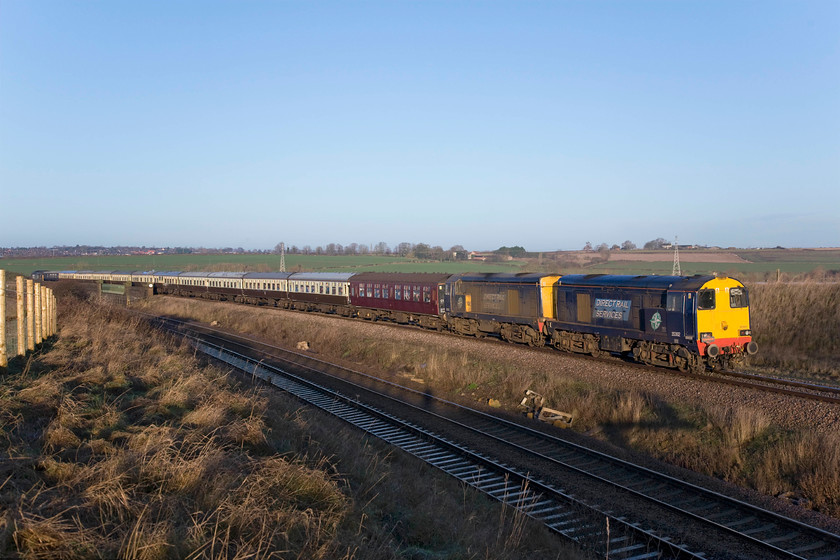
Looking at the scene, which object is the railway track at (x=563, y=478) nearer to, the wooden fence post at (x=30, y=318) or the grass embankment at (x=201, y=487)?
the grass embankment at (x=201, y=487)

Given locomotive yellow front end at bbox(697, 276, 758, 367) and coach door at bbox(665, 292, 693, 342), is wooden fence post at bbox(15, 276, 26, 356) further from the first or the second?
locomotive yellow front end at bbox(697, 276, 758, 367)

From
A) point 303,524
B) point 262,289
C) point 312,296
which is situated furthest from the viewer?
point 262,289

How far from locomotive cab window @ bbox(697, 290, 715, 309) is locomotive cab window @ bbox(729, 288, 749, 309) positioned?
0.90 metres

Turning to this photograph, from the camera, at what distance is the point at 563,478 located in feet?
36.0

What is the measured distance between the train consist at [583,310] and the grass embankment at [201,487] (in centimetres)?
1128

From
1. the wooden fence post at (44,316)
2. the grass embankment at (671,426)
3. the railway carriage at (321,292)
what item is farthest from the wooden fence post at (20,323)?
the railway carriage at (321,292)

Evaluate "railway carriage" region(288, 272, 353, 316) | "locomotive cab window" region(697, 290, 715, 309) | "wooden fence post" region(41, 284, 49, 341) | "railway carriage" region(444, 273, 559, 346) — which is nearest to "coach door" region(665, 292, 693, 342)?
"locomotive cab window" region(697, 290, 715, 309)

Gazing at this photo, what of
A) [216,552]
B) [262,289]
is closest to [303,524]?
[216,552]

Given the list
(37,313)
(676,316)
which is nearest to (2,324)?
(37,313)

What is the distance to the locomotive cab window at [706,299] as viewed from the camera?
17922 mm

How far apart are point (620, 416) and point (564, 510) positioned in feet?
20.2

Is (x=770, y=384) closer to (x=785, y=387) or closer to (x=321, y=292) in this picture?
(x=785, y=387)

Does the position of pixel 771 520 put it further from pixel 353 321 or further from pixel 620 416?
pixel 353 321

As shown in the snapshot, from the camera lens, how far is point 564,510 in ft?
31.3
